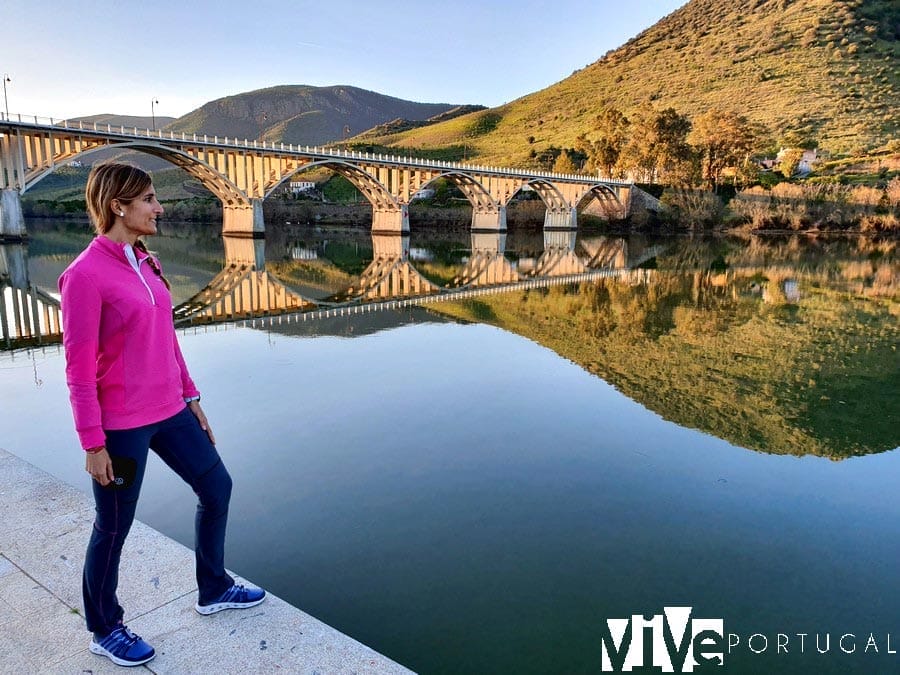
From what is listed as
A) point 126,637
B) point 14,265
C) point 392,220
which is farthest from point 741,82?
point 126,637

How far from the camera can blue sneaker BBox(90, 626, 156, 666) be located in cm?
268

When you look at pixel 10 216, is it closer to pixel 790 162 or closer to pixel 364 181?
pixel 364 181

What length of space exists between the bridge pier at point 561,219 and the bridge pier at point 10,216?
Answer: 4723 cm

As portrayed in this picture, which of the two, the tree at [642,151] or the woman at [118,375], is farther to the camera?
the tree at [642,151]

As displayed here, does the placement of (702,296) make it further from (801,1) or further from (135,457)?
(801,1)

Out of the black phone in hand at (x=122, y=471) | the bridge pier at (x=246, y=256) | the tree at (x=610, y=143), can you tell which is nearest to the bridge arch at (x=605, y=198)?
the tree at (x=610, y=143)

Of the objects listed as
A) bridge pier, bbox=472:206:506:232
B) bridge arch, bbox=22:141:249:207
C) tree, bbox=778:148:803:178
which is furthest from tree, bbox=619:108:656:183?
bridge arch, bbox=22:141:249:207

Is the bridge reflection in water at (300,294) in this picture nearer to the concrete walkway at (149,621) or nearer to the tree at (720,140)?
the concrete walkway at (149,621)

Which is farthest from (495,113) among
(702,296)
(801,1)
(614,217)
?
(702,296)

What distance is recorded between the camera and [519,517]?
4805mm

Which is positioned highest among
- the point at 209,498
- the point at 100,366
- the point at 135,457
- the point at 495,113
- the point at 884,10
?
the point at 884,10

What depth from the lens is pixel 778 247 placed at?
3819 cm

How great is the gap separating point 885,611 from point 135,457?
4.31 m

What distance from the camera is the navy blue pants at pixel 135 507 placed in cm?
264
